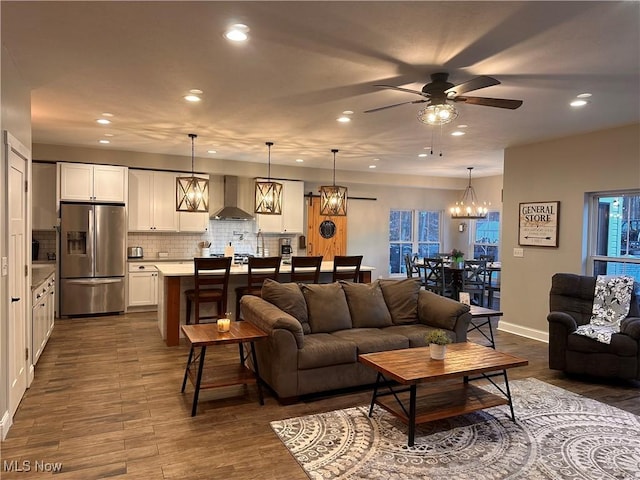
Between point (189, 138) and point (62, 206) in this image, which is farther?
point (62, 206)

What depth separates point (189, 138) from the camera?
612 cm

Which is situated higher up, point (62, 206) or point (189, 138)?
point (189, 138)

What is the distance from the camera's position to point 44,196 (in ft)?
22.3

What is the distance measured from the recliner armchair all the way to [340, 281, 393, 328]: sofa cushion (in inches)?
66.5

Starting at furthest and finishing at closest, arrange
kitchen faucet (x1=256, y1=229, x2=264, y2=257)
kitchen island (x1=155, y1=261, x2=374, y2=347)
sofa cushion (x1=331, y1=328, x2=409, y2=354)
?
kitchen faucet (x1=256, y1=229, x2=264, y2=257) → kitchen island (x1=155, y1=261, x2=374, y2=347) → sofa cushion (x1=331, y1=328, x2=409, y2=354)

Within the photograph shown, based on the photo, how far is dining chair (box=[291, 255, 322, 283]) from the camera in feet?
18.7

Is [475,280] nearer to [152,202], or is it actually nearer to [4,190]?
[152,202]

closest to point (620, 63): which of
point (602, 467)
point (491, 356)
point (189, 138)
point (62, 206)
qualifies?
point (491, 356)

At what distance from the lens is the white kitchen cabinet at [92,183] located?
6.76m

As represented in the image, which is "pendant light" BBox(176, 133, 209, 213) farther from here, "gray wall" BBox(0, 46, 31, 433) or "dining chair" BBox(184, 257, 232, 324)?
"gray wall" BBox(0, 46, 31, 433)

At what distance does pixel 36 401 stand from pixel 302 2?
372 cm

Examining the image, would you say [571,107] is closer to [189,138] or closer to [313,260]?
[313,260]

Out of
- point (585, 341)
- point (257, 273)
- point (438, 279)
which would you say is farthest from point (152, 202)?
point (585, 341)

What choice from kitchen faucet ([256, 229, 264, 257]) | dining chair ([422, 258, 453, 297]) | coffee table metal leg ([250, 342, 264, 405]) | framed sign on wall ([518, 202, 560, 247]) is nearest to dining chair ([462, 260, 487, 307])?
dining chair ([422, 258, 453, 297])
